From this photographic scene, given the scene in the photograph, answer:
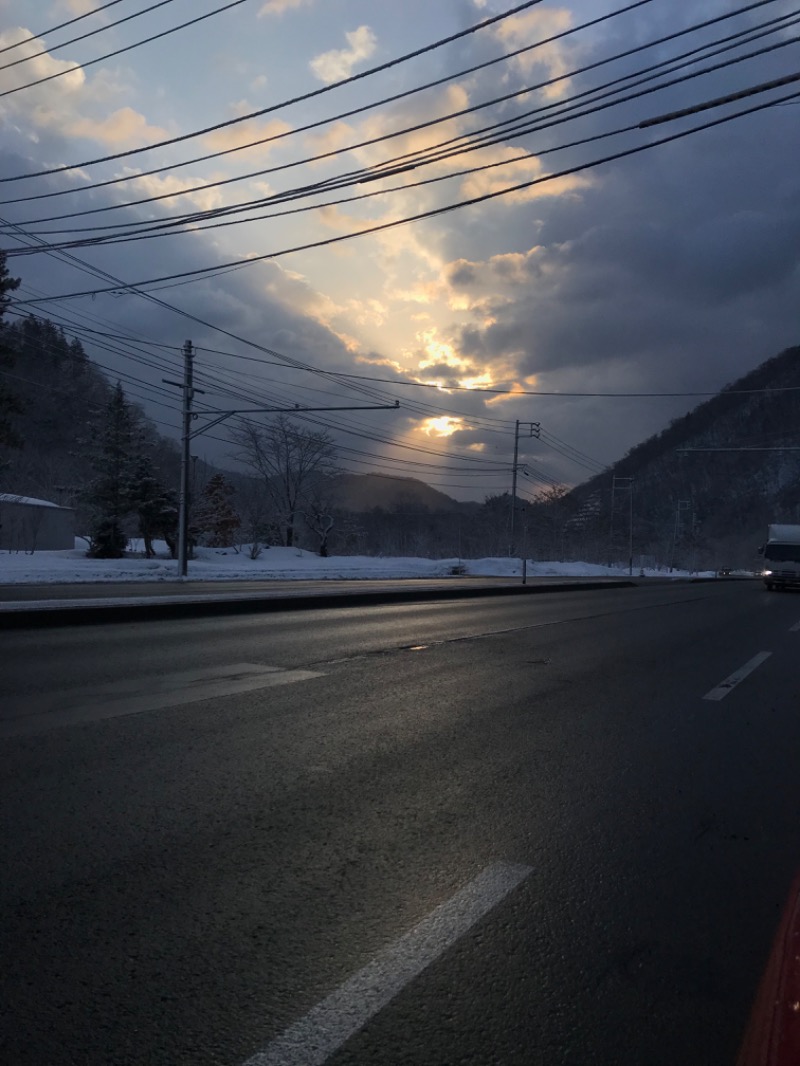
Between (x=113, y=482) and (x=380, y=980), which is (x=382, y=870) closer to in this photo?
(x=380, y=980)

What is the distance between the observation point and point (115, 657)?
368 inches

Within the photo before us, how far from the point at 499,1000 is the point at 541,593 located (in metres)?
27.4

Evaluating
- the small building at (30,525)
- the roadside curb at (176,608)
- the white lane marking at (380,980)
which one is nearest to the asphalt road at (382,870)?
the white lane marking at (380,980)

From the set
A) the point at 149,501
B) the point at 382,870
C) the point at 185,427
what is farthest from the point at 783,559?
the point at 149,501

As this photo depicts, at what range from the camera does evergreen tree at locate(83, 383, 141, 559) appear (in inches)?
2039

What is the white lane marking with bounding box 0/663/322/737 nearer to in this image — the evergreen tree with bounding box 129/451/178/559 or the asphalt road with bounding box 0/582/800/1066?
the asphalt road with bounding box 0/582/800/1066

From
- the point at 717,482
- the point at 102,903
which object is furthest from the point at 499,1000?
the point at 717,482

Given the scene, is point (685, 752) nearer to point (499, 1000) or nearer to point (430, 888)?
point (430, 888)

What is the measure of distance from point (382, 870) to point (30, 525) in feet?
193

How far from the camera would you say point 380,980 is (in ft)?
8.62

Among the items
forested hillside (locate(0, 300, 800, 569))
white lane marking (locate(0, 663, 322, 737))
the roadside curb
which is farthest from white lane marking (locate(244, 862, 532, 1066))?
forested hillside (locate(0, 300, 800, 569))

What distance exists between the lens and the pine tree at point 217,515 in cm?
6744

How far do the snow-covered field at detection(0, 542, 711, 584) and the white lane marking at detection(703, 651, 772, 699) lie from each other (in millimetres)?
25121

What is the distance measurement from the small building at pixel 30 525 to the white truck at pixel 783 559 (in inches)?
1762
